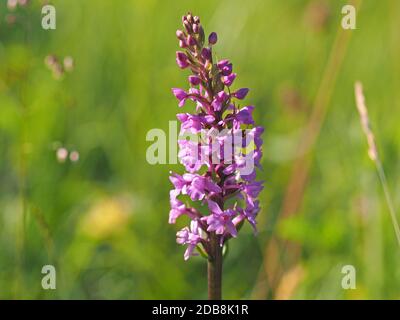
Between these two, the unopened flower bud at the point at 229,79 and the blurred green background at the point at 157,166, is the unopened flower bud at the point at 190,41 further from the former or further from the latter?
the blurred green background at the point at 157,166

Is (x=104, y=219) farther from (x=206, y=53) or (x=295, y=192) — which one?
(x=206, y=53)

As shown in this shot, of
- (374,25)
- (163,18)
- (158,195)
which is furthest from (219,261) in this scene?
(374,25)

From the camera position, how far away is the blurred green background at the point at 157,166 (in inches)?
144

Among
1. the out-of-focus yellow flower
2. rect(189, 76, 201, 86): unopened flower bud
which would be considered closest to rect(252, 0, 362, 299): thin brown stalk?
the out-of-focus yellow flower

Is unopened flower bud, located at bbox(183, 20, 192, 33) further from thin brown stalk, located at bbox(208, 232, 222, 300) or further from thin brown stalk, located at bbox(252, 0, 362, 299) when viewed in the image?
thin brown stalk, located at bbox(252, 0, 362, 299)

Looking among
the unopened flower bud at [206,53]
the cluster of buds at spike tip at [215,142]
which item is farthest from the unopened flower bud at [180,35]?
the unopened flower bud at [206,53]

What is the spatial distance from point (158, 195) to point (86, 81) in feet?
3.86

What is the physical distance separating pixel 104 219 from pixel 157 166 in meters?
0.68

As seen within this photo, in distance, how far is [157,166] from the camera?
455cm

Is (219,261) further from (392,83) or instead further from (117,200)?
(392,83)

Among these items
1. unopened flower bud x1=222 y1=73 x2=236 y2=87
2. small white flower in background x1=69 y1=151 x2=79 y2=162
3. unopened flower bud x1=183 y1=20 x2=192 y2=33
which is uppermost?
unopened flower bud x1=183 y1=20 x2=192 y2=33

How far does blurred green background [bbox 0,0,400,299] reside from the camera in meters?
3.67

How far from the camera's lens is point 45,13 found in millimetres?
3930

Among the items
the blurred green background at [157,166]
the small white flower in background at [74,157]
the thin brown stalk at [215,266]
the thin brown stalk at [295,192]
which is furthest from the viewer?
the thin brown stalk at [295,192]
